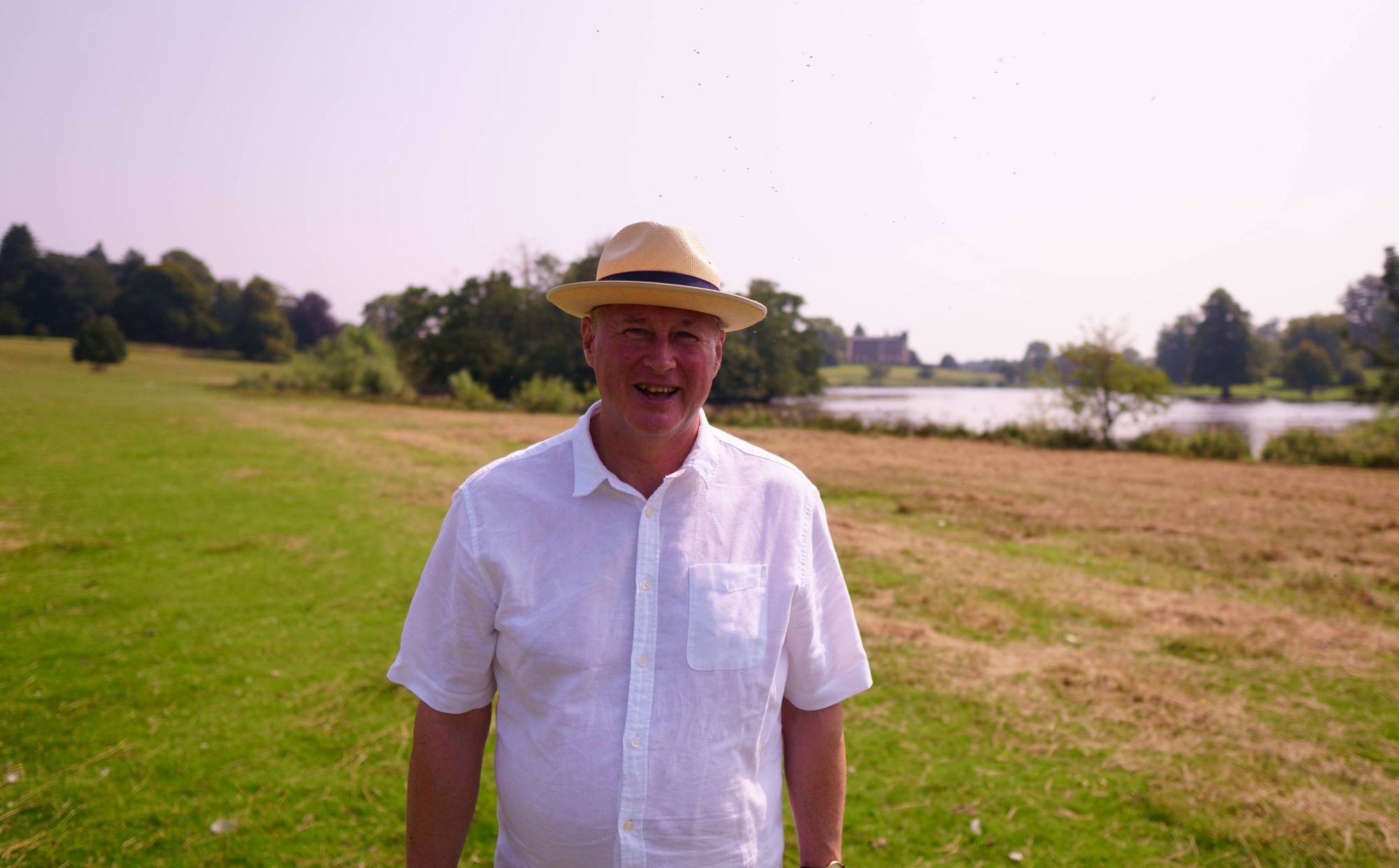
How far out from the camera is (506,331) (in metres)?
42.0

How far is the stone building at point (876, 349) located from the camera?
18.2 m

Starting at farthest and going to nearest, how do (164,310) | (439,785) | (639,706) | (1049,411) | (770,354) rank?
(164,310) → (770,354) → (1049,411) → (439,785) → (639,706)

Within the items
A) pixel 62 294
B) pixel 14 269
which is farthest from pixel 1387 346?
pixel 14 269

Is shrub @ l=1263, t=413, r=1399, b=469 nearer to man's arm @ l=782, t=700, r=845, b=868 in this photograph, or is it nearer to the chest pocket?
man's arm @ l=782, t=700, r=845, b=868

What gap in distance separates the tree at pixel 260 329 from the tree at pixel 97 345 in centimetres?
2271

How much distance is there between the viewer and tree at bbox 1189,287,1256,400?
1626 inches

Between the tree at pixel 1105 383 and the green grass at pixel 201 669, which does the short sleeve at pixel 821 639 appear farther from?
the tree at pixel 1105 383

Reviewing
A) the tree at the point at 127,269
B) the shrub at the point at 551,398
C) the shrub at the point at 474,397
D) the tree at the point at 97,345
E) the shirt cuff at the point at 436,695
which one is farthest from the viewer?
the tree at the point at 127,269

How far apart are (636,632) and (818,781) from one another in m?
0.67

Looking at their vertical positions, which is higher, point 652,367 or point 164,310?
point 164,310

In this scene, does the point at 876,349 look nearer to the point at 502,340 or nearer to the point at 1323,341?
the point at 502,340

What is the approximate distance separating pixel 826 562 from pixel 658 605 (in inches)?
18.4

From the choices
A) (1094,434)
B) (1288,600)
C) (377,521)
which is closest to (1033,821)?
(1288,600)

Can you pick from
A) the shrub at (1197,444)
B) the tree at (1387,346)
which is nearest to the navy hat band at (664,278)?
the shrub at (1197,444)
